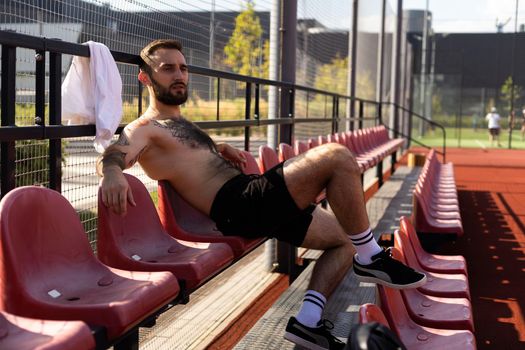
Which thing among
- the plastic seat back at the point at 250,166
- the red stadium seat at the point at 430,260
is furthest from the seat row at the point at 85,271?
the red stadium seat at the point at 430,260

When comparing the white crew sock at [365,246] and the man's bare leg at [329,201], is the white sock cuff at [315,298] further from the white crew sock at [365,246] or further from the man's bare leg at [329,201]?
the white crew sock at [365,246]

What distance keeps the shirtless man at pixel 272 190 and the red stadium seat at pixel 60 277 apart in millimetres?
447

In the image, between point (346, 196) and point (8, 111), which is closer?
point (8, 111)

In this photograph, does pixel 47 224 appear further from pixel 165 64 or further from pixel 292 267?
pixel 292 267

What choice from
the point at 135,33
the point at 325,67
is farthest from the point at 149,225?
the point at 325,67

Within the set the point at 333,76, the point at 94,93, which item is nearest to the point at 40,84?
the point at 94,93

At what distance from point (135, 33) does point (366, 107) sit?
960 centimetres

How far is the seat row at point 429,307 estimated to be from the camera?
2691mm

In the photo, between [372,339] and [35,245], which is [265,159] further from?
[372,339]

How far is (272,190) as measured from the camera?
119 inches

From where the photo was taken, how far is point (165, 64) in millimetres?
3203

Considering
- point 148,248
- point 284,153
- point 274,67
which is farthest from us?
point 274,67

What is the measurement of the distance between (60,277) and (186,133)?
1.26 meters

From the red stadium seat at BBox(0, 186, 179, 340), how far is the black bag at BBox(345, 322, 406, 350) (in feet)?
2.37
